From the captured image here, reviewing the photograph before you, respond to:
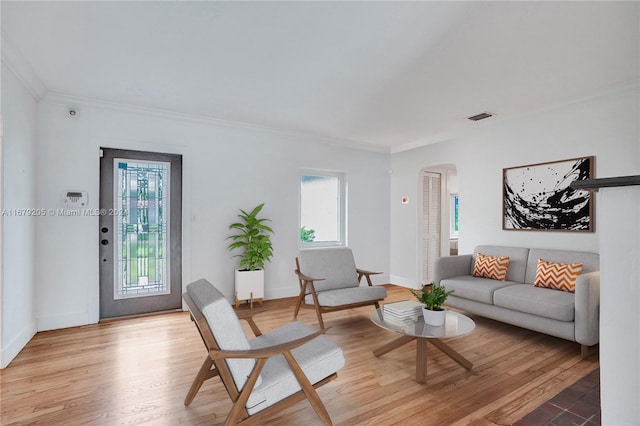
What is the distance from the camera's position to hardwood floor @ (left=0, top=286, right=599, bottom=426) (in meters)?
2.18

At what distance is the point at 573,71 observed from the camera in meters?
3.21

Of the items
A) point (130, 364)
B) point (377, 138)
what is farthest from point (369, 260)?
point (130, 364)

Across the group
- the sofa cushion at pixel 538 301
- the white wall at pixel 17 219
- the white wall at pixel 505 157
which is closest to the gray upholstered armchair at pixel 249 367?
the white wall at pixel 17 219

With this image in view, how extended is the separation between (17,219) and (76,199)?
79 cm

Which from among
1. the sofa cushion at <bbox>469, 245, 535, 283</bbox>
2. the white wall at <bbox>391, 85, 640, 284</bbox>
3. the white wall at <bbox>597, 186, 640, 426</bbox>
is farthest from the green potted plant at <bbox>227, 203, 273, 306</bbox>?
the white wall at <bbox>597, 186, 640, 426</bbox>

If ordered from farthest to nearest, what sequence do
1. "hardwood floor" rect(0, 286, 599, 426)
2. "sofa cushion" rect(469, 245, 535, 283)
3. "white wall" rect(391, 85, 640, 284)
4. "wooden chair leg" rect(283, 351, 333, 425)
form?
1. "sofa cushion" rect(469, 245, 535, 283)
2. "white wall" rect(391, 85, 640, 284)
3. "hardwood floor" rect(0, 286, 599, 426)
4. "wooden chair leg" rect(283, 351, 333, 425)

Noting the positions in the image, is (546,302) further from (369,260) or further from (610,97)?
(369,260)

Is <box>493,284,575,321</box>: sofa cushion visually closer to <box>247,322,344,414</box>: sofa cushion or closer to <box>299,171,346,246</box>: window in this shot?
<box>247,322,344,414</box>: sofa cushion

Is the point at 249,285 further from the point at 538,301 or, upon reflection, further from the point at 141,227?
the point at 538,301

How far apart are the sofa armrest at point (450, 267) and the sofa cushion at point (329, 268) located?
108 cm

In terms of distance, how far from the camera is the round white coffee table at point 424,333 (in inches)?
104

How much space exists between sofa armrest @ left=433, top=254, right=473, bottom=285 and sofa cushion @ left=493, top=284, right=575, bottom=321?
778 millimetres

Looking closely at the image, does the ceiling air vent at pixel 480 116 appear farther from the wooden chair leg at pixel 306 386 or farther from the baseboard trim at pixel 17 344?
the baseboard trim at pixel 17 344

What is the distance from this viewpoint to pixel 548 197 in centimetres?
416
